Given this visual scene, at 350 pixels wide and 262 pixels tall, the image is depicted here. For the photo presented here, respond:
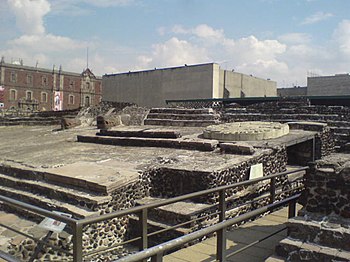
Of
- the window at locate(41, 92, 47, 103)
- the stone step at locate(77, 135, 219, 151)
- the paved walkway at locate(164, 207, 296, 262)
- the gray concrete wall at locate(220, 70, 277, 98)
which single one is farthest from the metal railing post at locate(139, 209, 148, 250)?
the window at locate(41, 92, 47, 103)

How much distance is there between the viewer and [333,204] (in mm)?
4023

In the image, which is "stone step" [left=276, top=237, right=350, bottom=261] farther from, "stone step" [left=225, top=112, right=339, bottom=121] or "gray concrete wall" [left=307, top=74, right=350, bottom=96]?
"gray concrete wall" [left=307, top=74, right=350, bottom=96]

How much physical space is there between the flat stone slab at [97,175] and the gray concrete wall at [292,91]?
33793 millimetres

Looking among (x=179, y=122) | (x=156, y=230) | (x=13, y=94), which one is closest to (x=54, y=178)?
(x=156, y=230)

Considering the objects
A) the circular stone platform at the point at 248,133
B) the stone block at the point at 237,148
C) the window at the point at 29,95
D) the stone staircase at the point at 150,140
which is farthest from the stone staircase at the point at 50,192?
the window at the point at 29,95

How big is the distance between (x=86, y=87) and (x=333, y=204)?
64116mm

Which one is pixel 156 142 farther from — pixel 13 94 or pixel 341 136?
pixel 13 94

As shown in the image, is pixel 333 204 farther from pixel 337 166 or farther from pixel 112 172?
pixel 112 172

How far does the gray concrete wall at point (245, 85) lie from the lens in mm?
31156

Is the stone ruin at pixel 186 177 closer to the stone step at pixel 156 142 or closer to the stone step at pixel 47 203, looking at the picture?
the stone step at pixel 156 142

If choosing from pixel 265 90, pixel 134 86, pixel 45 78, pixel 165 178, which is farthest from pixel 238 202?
pixel 45 78

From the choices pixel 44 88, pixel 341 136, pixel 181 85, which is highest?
pixel 44 88

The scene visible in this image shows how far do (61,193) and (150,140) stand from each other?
4.14m

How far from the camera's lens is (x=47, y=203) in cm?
643
